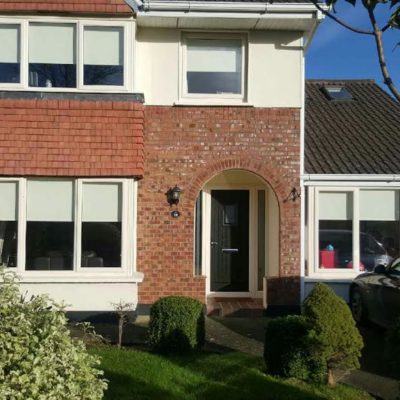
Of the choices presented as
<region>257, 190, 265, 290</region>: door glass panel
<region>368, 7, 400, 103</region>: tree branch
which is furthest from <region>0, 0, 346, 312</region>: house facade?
<region>368, 7, 400, 103</region>: tree branch

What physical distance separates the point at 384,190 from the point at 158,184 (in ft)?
14.4

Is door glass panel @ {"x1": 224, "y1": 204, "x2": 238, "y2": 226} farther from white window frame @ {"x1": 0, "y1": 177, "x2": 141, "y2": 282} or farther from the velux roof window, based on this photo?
the velux roof window

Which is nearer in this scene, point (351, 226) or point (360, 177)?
point (360, 177)

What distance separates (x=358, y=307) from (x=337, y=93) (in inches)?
320

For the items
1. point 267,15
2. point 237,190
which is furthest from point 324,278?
point 267,15

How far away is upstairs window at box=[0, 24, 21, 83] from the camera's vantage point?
33.2ft

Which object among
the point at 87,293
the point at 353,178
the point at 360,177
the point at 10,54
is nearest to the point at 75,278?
the point at 87,293

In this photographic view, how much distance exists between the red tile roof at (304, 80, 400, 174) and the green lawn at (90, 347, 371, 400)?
5.17 meters

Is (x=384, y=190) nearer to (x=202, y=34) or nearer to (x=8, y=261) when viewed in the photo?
(x=202, y=34)

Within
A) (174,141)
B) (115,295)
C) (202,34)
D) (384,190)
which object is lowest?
(115,295)

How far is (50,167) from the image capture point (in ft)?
32.4

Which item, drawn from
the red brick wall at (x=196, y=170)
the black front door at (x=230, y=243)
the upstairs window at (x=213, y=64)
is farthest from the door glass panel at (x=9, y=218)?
the black front door at (x=230, y=243)

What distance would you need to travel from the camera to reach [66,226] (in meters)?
10.0

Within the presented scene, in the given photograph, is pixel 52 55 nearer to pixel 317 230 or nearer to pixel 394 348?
pixel 317 230
